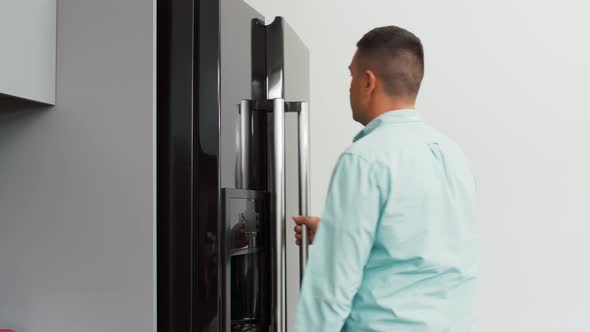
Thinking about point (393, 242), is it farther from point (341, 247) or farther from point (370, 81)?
point (370, 81)

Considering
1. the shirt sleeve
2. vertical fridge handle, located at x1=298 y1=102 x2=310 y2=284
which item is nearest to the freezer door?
vertical fridge handle, located at x1=298 y1=102 x2=310 y2=284

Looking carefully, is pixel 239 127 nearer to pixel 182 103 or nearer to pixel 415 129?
pixel 182 103

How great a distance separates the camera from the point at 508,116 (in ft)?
8.74

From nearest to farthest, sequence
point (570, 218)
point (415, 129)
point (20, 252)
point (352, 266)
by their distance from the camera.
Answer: point (352, 266) < point (415, 129) < point (20, 252) < point (570, 218)

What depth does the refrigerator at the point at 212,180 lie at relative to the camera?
1.52 m

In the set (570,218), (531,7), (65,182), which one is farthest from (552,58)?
(65,182)

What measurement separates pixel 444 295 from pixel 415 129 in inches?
12.9

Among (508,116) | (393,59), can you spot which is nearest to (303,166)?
(393,59)

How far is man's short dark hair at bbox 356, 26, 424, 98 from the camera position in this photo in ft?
4.86

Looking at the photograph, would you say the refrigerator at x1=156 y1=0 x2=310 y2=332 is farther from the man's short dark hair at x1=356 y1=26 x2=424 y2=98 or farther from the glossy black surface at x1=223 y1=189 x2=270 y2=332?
the man's short dark hair at x1=356 y1=26 x2=424 y2=98

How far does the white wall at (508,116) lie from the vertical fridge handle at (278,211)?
1.00 meters

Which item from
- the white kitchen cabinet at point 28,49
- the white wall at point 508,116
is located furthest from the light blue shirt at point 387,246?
the white wall at point 508,116

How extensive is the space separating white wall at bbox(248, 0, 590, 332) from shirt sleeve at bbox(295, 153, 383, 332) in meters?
1.34

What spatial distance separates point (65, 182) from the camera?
1527 mm
